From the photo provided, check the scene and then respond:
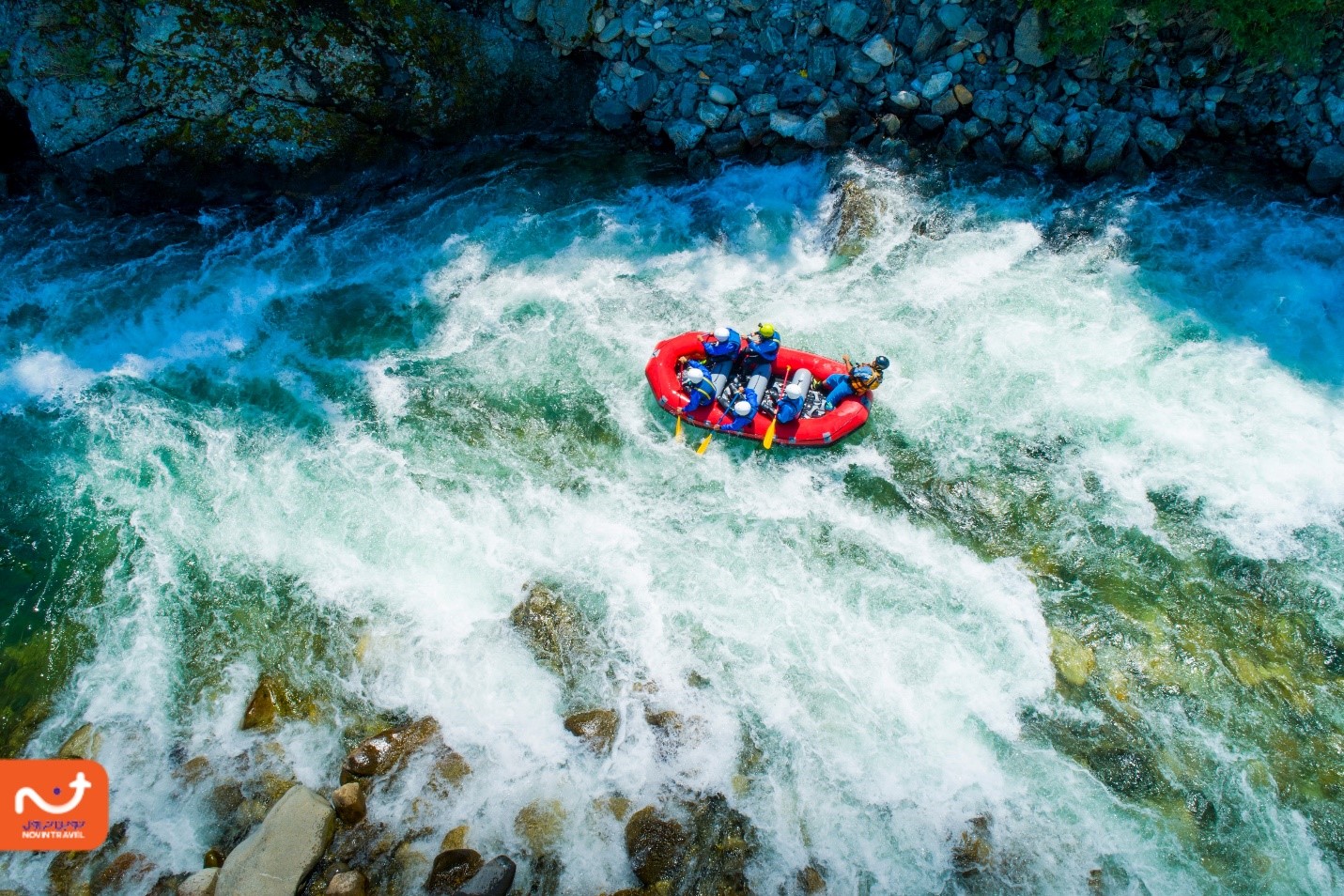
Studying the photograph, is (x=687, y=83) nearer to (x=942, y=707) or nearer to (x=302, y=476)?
(x=302, y=476)

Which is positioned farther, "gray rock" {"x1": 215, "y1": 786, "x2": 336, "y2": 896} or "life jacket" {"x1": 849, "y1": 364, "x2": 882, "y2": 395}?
"life jacket" {"x1": 849, "y1": 364, "x2": 882, "y2": 395}

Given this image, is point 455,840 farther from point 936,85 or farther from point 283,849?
point 936,85

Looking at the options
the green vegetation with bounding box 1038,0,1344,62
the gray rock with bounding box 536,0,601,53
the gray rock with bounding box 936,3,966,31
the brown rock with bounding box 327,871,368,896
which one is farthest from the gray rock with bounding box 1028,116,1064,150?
the brown rock with bounding box 327,871,368,896

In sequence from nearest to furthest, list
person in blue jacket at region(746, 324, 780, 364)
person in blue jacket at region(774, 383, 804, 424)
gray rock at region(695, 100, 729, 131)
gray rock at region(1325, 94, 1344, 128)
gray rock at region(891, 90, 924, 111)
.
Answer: person in blue jacket at region(774, 383, 804, 424)
person in blue jacket at region(746, 324, 780, 364)
gray rock at region(1325, 94, 1344, 128)
gray rock at region(891, 90, 924, 111)
gray rock at region(695, 100, 729, 131)

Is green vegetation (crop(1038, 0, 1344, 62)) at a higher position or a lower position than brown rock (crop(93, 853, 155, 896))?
higher

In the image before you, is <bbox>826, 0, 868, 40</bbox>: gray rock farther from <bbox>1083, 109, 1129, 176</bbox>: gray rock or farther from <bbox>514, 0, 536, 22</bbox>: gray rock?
<bbox>514, 0, 536, 22</bbox>: gray rock

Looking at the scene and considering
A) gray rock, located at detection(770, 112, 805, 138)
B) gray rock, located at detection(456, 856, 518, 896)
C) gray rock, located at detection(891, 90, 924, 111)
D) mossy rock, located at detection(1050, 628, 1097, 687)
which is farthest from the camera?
gray rock, located at detection(770, 112, 805, 138)

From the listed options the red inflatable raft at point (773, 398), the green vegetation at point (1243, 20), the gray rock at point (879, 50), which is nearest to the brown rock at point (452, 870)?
the red inflatable raft at point (773, 398)
